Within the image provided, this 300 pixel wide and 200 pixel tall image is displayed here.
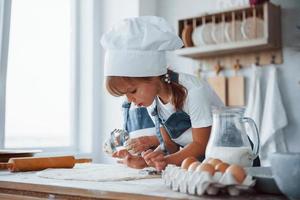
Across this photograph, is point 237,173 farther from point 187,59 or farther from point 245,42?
point 187,59

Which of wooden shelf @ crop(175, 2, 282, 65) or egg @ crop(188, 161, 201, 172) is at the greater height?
wooden shelf @ crop(175, 2, 282, 65)

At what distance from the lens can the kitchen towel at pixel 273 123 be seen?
2240 mm

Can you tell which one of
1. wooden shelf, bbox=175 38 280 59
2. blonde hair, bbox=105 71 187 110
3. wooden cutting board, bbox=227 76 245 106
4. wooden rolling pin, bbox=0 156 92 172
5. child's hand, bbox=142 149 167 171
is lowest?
wooden rolling pin, bbox=0 156 92 172

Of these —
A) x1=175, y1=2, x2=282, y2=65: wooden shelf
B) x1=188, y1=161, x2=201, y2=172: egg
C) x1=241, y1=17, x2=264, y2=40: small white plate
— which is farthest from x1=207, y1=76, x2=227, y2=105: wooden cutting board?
x1=188, y1=161, x2=201, y2=172: egg

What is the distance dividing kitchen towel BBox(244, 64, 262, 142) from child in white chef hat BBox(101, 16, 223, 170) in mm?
987

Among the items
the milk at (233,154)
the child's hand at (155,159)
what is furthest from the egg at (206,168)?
the child's hand at (155,159)

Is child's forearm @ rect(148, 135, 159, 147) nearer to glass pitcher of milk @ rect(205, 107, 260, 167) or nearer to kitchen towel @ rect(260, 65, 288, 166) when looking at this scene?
glass pitcher of milk @ rect(205, 107, 260, 167)

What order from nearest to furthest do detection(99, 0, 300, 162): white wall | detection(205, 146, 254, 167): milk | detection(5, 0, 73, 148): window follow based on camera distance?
1. detection(205, 146, 254, 167): milk
2. detection(5, 0, 73, 148): window
3. detection(99, 0, 300, 162): white wall

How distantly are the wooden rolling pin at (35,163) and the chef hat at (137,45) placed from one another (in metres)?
0.30

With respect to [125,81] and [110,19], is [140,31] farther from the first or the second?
[110,19]

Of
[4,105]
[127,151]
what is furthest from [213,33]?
[127,151]

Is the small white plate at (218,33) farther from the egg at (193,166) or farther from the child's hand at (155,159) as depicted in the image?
the egg at (193,166)

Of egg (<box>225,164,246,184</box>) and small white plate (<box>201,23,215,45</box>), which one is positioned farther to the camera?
small white plate (<box>201,23,215,45</box>)

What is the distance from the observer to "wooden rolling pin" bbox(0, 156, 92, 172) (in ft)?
3.96
